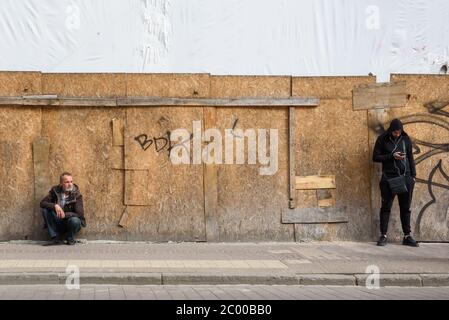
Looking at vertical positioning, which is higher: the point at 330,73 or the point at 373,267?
the point at 330,73

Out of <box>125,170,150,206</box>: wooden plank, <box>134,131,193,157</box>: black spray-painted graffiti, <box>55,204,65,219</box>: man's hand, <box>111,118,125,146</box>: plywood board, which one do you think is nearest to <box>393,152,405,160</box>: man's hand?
<box>134,131,193,157</box>: black spray-painted graffiti

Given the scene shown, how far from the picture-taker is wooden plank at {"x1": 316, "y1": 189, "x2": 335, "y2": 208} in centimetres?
1346

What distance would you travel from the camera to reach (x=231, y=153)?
43.6 ft

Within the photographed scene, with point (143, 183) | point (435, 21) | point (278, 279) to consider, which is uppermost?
point (435, 21)

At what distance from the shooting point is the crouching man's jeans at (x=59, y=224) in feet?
41.2

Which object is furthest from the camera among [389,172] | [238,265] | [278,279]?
[389,172]

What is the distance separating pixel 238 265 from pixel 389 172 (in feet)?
10.5

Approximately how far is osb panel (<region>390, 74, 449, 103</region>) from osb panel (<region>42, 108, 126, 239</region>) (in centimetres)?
456

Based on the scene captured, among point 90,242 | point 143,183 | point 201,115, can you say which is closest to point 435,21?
point 201,115

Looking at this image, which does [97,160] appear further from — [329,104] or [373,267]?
[373,267]

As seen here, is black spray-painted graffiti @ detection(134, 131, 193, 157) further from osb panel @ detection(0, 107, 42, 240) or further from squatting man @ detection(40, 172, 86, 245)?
osb panel @ detection(0, 107, 42, 240)

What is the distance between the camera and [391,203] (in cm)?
1304

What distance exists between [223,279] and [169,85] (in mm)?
3909

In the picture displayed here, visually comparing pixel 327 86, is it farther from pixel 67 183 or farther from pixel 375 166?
pixel 67 183
